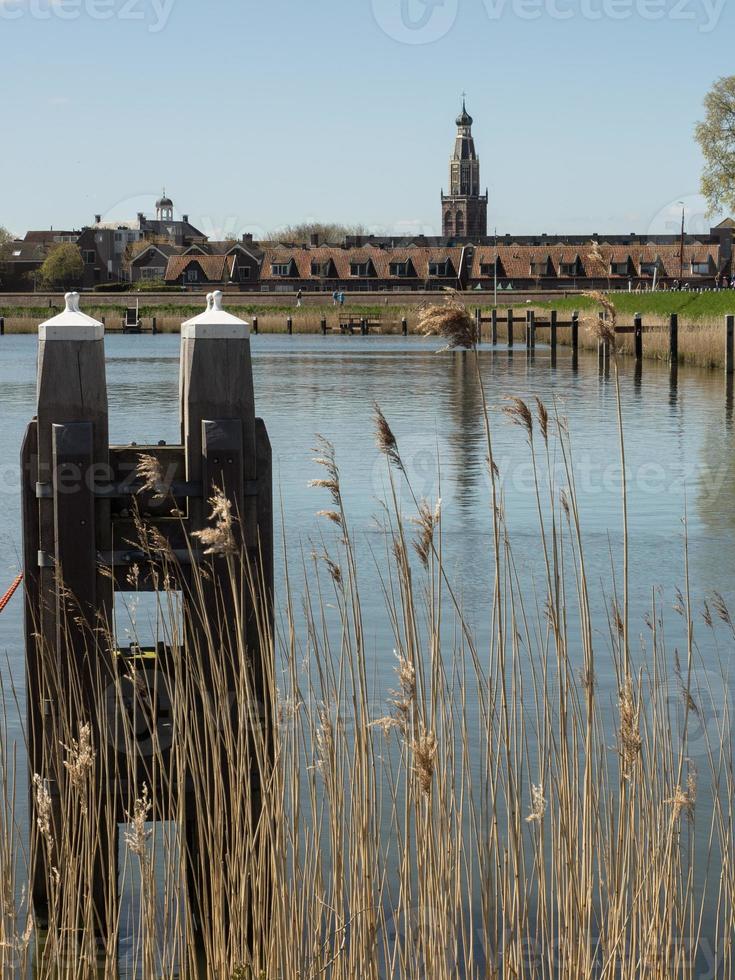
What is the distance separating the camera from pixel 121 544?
3.99 metres

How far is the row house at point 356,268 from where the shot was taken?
9725 centimetres

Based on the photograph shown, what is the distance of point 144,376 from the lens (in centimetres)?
3425

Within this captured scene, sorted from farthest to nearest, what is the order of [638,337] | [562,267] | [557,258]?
[557,258], [562,267], [638,337]

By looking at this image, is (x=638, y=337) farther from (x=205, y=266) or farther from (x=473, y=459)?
(x=205, y=266)

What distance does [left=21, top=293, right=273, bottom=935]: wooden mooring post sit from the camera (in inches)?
150

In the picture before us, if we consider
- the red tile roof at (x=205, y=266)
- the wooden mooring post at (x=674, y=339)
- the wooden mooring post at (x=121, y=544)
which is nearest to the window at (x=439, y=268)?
the red tile roof at (x=205, y=266)

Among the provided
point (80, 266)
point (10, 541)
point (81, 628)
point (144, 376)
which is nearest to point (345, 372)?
point (144, 376)

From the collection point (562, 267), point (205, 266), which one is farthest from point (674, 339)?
point (205, 266)

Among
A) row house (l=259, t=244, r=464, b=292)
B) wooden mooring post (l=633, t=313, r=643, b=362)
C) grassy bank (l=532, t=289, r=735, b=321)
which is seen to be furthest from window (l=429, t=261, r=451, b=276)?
wooden mooring post (l=633, t=313, r=643, b=362)

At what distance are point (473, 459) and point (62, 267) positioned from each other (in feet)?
341

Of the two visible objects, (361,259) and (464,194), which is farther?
(464,194)

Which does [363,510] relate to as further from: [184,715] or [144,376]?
[144,376]

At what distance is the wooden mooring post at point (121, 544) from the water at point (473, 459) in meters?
0.25

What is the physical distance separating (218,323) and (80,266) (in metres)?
118
